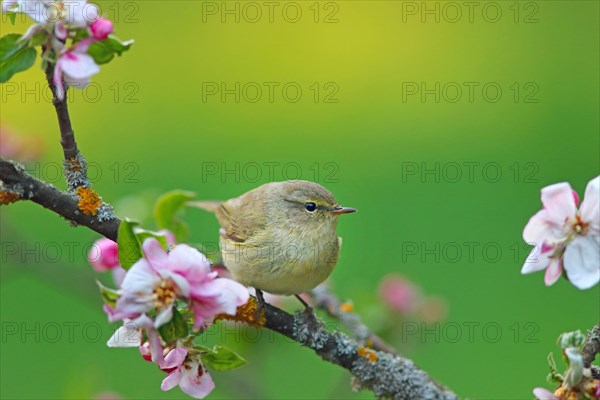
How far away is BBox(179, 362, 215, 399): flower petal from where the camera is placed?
68.7 inches

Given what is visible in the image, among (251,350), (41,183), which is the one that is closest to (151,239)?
(41,183)

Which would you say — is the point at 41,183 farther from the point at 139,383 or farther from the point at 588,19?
the point at 588,19

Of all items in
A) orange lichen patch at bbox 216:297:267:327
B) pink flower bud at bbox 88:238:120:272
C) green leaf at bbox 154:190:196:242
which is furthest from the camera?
green leaf at bbox 154:190:196:242

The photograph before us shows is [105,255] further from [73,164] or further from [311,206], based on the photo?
[311,206]

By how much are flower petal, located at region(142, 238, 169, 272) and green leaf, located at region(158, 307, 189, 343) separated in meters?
0.10

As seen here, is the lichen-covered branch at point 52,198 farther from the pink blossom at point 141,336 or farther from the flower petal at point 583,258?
the flower petal at point 583,258

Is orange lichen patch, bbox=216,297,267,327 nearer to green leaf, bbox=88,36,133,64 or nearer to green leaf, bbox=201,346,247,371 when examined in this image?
green leaf, bbox=201,346,247,371

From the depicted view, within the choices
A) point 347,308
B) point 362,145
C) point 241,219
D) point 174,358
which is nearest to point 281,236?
point 241,219

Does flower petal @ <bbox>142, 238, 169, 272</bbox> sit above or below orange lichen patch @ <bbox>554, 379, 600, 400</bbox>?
above

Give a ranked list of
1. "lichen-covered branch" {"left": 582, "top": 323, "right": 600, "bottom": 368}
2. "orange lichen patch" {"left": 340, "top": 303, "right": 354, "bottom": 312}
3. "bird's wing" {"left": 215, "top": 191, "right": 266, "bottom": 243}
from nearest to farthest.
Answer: "lichen-covered branch" {"left": 582, "top": 323, "right": 600, "bottom": 368}
"orange lichen patch" {"left": 340, "top": 303, "right": 354, "bottom": 312}
"bird's wing" {"left": 215, "top": 191, "right": 266, "bottom": 243}

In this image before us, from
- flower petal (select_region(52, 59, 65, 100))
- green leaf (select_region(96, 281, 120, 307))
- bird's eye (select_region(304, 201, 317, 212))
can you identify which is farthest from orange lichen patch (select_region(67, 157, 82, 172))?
bird's eye (select_region(304, 201, 317, 212))

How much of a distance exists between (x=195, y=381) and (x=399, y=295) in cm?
A: 148

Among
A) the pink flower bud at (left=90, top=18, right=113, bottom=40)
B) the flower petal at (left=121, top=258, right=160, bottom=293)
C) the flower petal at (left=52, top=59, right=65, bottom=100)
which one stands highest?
the pink flower bud at (left=90, top=18, right=113, bottom=40)

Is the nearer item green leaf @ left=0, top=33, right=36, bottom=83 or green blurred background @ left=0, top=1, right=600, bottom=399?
green leaf @ left=0, top=33, right=36, bottom=83
